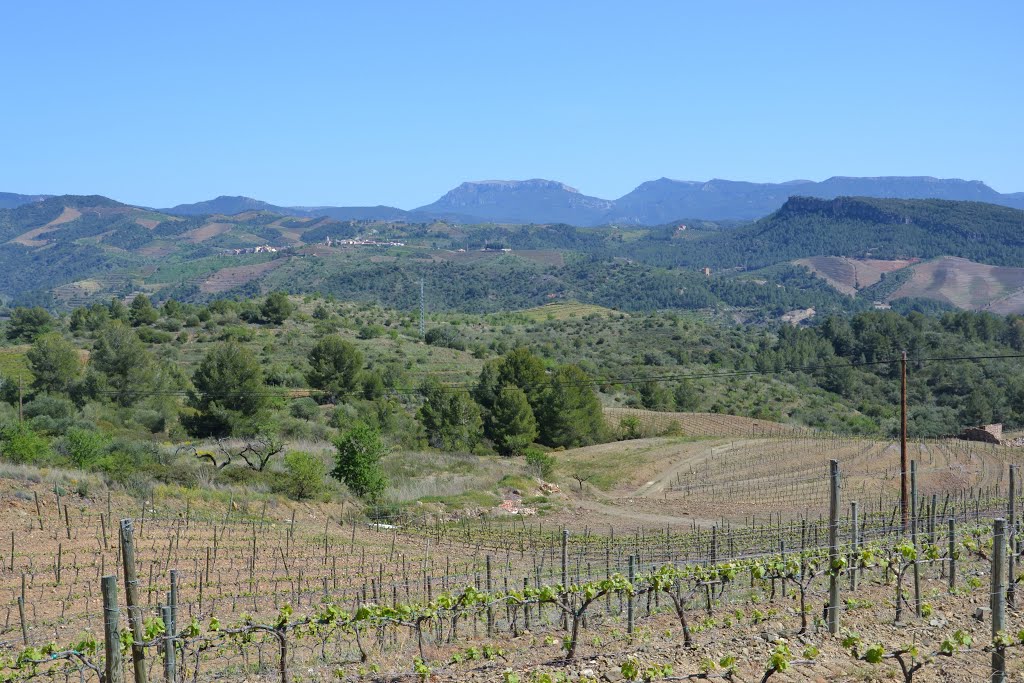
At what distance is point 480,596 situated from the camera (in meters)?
13.4

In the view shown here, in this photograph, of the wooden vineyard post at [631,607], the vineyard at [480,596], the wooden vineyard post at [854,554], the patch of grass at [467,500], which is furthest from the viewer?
the patch of grass at [467,500]

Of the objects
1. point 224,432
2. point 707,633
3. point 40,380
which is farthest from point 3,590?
point 40,380

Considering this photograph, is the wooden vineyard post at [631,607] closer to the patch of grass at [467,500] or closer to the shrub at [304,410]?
the patch of grass at [467,500]

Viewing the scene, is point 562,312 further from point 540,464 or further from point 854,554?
point 854,554

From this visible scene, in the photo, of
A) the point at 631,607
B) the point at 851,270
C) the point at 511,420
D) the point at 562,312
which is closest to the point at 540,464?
the point at 511,420

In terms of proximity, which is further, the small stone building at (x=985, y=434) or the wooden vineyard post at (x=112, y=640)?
the small stone building at (x=985, y=434)

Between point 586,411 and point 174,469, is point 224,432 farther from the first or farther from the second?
point 586,411

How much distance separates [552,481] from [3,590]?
21.5 metres

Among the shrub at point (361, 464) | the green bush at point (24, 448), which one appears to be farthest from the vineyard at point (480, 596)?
the green bush at point (24, 448)

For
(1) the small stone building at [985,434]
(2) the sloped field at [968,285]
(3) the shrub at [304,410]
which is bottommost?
(1) the small stone building at [985,434]

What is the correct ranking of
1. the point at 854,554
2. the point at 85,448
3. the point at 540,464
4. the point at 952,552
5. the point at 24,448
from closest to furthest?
the point at 854,554
the point at 952,552
the point at 85,448
the point at 24,448
the point at 540,464

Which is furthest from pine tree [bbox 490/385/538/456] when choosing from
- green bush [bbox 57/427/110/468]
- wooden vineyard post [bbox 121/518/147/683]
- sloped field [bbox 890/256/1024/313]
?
sloped field [bbox 890/256/1024/313]

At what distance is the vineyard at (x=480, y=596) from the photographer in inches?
440

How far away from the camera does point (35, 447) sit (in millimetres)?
32156
